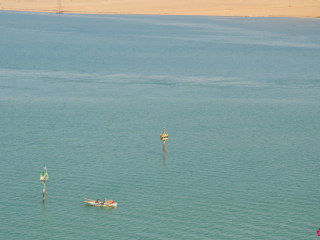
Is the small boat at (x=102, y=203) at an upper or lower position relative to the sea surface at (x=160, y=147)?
lower

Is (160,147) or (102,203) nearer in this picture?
(102,203)

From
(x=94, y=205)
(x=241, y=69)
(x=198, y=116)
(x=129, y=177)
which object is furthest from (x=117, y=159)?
(x=241, y=69)

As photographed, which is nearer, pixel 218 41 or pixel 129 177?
pixel 129 177

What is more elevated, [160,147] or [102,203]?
[160,147]

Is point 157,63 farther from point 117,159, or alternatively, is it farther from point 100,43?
point 117,159

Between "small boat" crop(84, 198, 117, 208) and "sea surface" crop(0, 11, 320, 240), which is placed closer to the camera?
"sea surface" crop(0, 11, 320, 240)

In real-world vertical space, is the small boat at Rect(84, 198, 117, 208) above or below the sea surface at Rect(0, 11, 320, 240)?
below

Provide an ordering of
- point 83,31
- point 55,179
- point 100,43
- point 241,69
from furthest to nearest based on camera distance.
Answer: point 83,31
point 100,43
point 241,69
point 55,179

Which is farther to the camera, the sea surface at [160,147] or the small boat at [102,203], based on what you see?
the small boat at [102,203]
